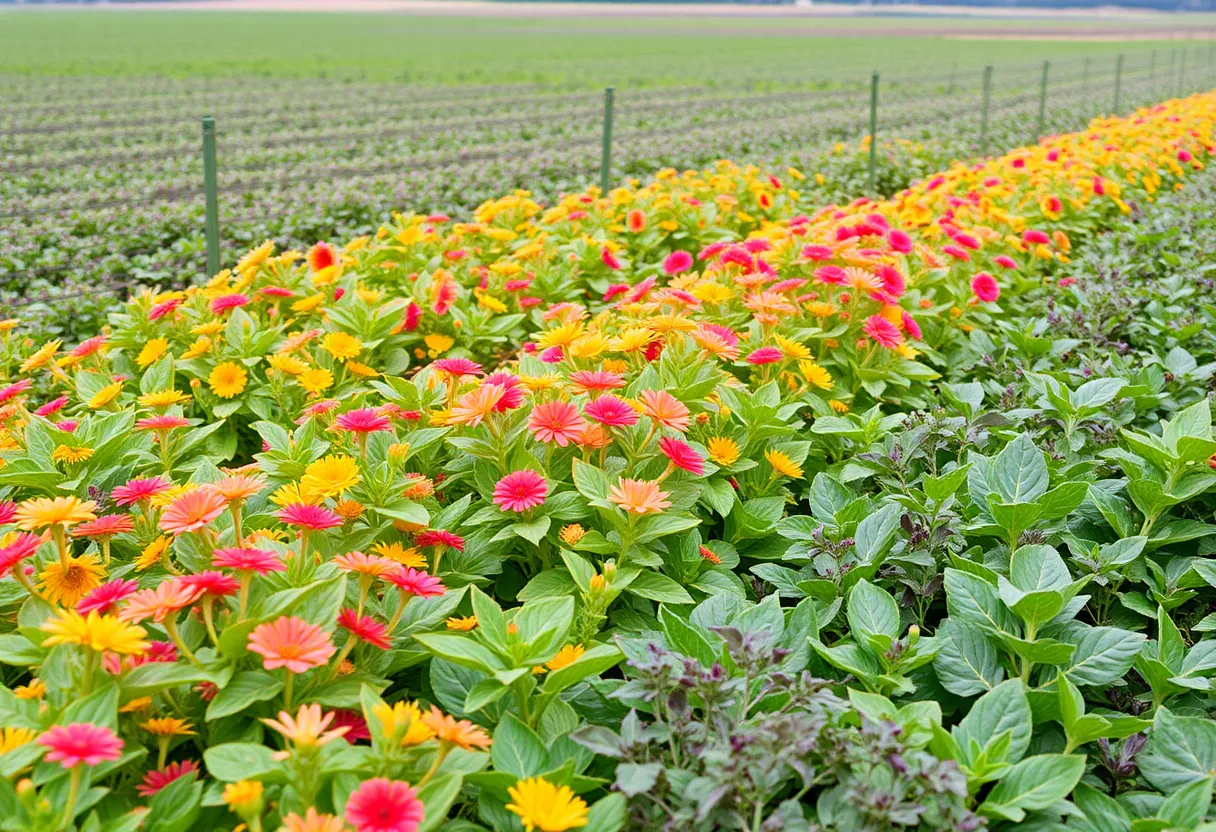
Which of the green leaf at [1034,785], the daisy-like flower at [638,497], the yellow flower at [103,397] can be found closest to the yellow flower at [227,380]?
the yellow flower at [103,397]

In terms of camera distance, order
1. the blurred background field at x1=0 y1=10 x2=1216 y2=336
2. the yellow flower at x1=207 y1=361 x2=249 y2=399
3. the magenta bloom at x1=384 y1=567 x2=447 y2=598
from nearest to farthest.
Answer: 1. the magenta bloom at x1=384 y1=567 x2=447 y2=598
2. the yellow flower at x1=207 y1=361 x2=249 y2=399
3. the blurred background field at x1=0 y1=10 x2=1216 y2=336

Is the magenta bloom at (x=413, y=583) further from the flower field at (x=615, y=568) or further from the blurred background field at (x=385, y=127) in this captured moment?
the blurred background field at (x=385, y=127)

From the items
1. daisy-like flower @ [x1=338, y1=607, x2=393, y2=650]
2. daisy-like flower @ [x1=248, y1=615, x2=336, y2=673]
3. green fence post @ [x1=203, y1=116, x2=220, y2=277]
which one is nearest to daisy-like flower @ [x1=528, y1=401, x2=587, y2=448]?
daisy-like flower @ [x1=338, y1=607, x2=393, y2=650]

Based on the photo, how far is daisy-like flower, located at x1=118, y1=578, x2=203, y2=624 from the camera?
4.60ft

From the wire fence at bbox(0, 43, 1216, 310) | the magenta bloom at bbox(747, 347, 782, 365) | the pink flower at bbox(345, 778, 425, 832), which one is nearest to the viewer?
the pink flower at bbox(345, 778, 425, 832)

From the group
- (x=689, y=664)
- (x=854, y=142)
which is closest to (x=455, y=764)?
(x=689, y=664)

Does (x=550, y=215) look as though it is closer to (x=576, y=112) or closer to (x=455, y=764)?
(x=455, y=764)

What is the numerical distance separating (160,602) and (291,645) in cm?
20

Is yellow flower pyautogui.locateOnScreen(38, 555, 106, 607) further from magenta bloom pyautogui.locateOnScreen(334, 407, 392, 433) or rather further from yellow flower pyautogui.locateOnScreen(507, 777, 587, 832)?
yellow flower pyautogui.locateOnScreen(507, 777, 587, 832)

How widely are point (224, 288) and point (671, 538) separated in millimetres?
2070

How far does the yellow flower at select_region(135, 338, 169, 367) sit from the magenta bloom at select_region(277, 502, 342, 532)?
4.91 ft

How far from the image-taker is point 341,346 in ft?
9.75

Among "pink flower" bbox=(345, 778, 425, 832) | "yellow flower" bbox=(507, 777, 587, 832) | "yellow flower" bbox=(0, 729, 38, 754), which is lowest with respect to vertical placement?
"yellow flower" bbox=(507, 777, 587, 832)

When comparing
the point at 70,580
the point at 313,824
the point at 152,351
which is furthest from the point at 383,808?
the point at 152,351
